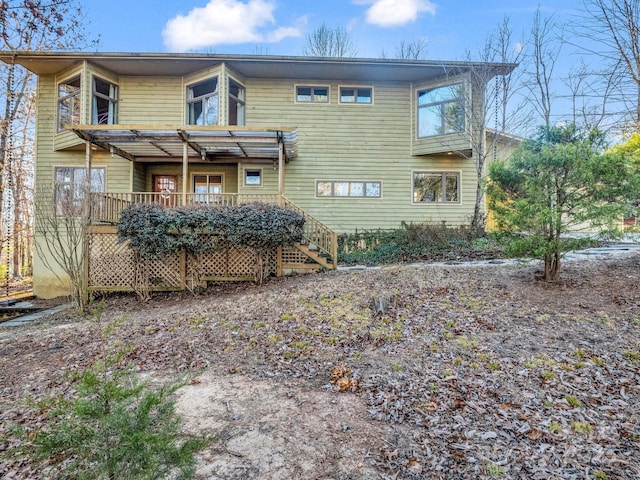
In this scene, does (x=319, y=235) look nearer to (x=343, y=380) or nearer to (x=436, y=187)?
(x=436, y=187)

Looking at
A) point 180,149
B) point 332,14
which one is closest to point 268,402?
point 180,149

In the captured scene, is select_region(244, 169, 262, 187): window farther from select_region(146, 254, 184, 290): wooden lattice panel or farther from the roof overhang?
select_region(146, 254, 184, 290): wooden lattice panel

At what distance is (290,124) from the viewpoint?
12.7 metres

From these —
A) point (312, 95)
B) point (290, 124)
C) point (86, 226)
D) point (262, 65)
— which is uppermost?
point (262, 65)

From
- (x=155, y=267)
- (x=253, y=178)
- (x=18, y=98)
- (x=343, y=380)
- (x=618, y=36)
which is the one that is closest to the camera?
(x=343, y=380)

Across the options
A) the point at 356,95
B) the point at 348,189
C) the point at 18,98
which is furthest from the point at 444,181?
the point at 18,98

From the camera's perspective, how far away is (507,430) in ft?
9.13

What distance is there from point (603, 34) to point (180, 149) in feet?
39.1

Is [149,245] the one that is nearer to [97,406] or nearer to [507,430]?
[97,406]

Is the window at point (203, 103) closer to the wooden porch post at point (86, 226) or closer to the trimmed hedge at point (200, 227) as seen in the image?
the trimmed hedge at point (200, 227)

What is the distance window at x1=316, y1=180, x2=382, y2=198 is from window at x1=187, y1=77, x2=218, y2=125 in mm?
4336

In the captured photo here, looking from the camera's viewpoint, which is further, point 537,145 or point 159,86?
point 159,86

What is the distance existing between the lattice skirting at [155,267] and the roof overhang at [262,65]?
6.05 metres

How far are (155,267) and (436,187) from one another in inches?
387
